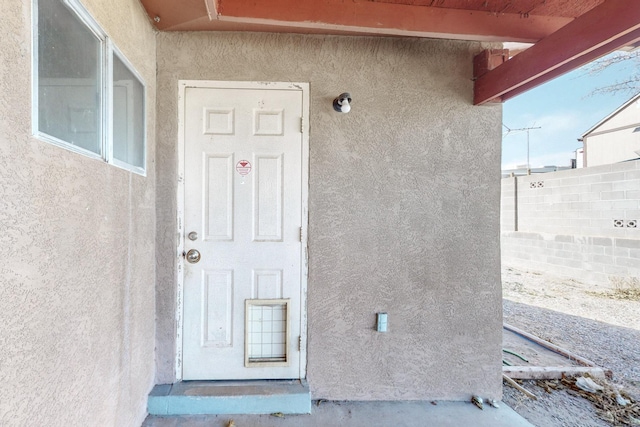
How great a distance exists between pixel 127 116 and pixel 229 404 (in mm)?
1980

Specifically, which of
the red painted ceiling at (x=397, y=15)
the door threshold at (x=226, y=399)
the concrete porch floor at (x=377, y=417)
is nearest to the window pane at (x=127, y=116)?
the red painted ceiling at (x=397, y=15)

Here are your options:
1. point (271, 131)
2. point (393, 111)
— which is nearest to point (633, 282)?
point (393, 111)

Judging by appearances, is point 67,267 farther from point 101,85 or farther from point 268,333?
point 268,333

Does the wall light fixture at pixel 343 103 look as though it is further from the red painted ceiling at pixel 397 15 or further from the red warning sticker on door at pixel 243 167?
the red warning sticker on door at pixel 243 167

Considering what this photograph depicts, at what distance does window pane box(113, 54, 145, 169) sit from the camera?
5.15 ft

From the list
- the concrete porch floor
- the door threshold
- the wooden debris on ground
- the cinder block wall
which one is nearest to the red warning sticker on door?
the door threshold

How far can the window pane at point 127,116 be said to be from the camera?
5.15 feet

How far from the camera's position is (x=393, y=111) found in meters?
2.17

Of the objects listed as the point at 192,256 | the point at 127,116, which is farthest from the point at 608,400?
the point at 127,116

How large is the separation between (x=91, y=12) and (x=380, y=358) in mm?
2646

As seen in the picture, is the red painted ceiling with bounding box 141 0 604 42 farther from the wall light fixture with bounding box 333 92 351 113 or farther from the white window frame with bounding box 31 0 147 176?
the white window frame with bounding box 31 0 147 176

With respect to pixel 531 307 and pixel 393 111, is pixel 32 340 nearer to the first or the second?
pixel 393 111

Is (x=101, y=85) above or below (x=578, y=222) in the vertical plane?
above

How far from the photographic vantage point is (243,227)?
2.13 metres
